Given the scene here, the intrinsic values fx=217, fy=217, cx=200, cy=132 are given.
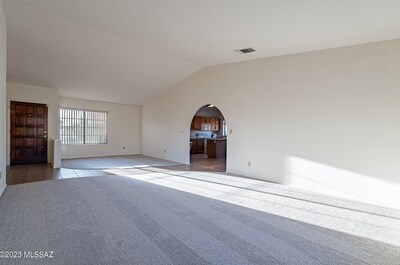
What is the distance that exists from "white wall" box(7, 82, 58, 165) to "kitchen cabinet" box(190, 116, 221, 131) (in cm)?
577

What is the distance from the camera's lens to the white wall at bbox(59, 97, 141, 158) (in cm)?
871

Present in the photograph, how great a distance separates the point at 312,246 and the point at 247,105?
3.90 meters

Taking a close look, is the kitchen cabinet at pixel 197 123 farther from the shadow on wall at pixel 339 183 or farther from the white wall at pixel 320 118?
the shadow on wall at pixel 339 183

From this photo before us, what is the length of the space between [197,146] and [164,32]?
285 inches

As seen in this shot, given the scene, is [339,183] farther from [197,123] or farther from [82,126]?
[82,126]

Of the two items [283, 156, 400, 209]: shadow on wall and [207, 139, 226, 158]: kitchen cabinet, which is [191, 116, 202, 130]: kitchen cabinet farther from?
[283, 156, 400, 209]: shadow on wall

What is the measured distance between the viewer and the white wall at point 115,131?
8.71 m

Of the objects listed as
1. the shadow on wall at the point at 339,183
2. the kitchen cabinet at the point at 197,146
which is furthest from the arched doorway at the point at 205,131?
the shadow on wall at the point at 339,183

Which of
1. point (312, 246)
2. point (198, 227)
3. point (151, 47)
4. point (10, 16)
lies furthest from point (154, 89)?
point (312, 246)

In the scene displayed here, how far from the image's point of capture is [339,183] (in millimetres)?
4129

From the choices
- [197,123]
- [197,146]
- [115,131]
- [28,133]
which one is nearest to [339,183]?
[197,146]

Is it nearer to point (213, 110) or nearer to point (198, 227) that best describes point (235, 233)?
point (198, 227)

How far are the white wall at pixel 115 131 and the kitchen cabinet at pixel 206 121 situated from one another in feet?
8.95

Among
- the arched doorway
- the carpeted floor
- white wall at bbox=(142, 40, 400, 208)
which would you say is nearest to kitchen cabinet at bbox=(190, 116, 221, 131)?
the arched doorway
